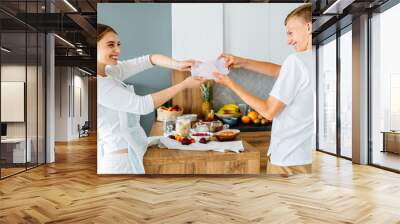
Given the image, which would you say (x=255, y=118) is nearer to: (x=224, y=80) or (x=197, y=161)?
(x=224, y=80)

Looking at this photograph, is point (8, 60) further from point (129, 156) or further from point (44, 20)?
point (129, 156)

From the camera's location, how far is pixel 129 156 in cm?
530

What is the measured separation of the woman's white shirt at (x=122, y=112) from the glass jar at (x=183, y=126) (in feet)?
1.30

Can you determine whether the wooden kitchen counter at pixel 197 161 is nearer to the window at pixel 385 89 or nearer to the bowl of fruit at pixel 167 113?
the bowl of fruit at pixel 167 113

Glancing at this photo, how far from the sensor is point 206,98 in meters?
5.34

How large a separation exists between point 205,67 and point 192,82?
0.28 meters

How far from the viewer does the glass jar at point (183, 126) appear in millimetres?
5309

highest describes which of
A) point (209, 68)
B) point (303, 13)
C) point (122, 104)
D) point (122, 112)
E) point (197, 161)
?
point (303, 13)

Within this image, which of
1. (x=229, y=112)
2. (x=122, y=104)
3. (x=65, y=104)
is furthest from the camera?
(x=65, y=104)

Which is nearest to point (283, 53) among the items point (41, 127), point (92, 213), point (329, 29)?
point (329, 29)

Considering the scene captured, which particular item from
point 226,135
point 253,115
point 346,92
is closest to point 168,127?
point 226,135

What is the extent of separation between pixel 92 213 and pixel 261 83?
2868mm

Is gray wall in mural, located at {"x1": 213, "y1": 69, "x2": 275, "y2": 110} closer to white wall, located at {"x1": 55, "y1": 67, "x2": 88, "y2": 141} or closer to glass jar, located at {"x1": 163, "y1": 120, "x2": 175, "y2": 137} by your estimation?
glass jar, located at {"x1": 163, "y1": 120, "x2": 175, "y2": 137}

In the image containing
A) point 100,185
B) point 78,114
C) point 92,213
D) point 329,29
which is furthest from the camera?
point 78,114
